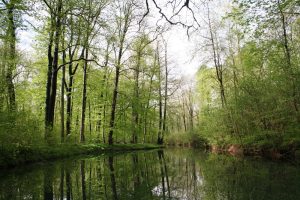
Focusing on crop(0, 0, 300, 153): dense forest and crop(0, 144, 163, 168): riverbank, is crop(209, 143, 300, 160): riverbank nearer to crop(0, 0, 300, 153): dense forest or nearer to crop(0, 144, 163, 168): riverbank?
crop(0, 0, 300, 153): dense forest

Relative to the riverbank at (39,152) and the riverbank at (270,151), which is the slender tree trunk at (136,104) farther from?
the riverbank at (270,151)

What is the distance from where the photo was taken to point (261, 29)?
40.1 feet

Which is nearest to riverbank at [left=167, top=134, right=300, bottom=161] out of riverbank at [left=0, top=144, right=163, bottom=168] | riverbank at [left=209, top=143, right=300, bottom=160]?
riverbank at [left=209, top=143, right=300, bottom=160]

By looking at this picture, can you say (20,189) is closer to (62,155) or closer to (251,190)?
(251,190)

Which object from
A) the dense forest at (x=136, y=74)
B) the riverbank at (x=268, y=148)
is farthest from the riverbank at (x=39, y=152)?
the riverbank at (x=268, y=148)

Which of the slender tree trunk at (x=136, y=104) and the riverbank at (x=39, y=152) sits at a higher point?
the slender tree trunk at (x=136, y=104)

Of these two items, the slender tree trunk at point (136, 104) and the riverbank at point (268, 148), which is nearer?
the riverbank at point (268, 148)

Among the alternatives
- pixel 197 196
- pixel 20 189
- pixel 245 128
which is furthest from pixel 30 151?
pixel 245 128

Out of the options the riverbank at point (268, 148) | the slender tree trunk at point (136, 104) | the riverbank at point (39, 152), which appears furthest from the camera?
the slender tree trunk at point (136, 104)

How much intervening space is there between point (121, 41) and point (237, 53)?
1119 cm

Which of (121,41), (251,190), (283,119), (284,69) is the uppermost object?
(121,41)

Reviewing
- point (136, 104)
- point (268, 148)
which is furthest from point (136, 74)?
point (268, 148)

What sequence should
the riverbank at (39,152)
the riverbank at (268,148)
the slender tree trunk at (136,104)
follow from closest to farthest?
1. the riverbank at (39,152)
2. the riverbank at (268,148)
3. the slender tree trunk at (136,104)

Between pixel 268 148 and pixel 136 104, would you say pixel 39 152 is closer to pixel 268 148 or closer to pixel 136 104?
pixel 268 148
